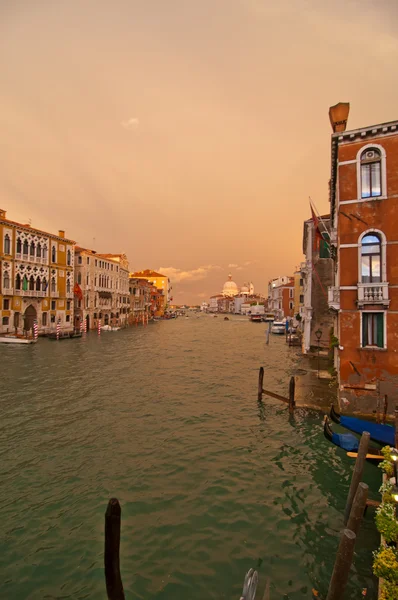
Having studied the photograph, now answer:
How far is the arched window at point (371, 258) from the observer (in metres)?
11.9

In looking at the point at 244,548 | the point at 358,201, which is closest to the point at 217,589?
the point at 244,548

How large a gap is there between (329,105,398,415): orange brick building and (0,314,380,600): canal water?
8.38 feet

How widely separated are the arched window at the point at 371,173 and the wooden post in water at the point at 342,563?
11086mm

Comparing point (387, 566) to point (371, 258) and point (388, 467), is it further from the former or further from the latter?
point (371, 258)

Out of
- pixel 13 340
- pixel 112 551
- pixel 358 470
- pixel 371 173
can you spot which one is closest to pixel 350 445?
pixel 358 470

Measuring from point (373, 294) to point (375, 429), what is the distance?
472 cm

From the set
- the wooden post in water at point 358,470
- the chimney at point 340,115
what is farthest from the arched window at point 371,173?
the wooden post in water at point 358,470

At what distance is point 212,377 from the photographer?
66.8ft

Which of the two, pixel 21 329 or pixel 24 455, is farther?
pixel 21 329

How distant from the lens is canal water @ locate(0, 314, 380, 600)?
5.61 m

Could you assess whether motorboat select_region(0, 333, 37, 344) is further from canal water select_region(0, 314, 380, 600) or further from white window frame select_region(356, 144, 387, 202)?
white window frame select_region(356, 144, 387, 202)

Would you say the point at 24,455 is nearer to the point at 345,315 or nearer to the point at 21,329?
the point at 345,315

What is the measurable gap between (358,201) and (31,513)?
1341 centimetres

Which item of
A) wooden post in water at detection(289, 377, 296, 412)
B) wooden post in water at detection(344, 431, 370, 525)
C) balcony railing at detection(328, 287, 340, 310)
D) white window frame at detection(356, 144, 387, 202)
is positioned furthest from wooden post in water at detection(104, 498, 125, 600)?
white window frame at detection(356, 144, 387, 202)
